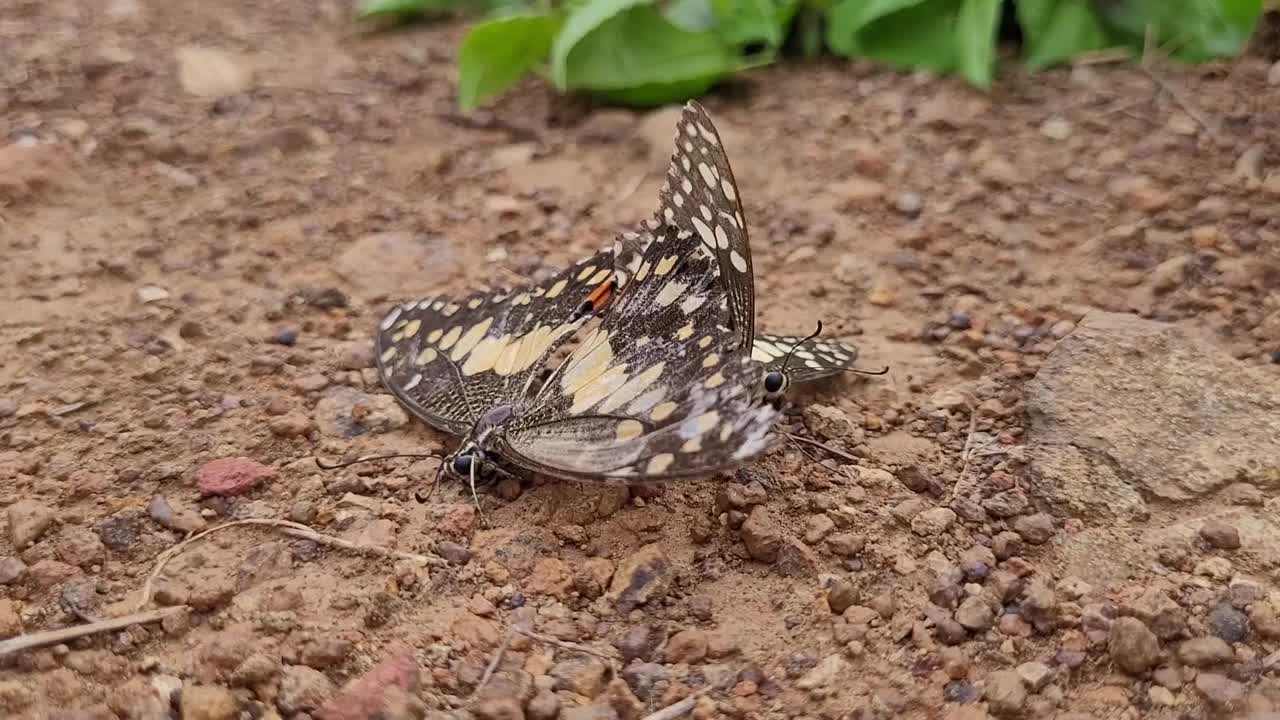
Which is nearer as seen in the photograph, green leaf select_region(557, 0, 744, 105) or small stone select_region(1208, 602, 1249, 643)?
small stone select_region(1208, 602, 1249, 643)

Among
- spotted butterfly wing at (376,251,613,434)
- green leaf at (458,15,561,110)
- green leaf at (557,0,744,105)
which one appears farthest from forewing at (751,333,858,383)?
green leaf at (458,15,561,110)

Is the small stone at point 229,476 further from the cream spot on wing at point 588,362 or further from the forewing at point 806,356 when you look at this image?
the forewing at point 806,356

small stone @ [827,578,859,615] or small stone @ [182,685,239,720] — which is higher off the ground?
small stone @ [182,685,239,720]

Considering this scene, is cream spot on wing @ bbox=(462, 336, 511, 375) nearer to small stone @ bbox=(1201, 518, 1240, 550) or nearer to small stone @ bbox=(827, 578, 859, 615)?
small stone @ bbox=(827, 578, 859, 615)

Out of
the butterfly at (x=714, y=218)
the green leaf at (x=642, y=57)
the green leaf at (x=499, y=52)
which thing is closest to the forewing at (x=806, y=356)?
the butterfly at (x=714, y=218)

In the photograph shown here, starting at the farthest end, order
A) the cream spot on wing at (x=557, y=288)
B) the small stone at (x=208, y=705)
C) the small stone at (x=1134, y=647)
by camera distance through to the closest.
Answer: the cream spot on wing at (x=557, y=288) → the small stone at (x=1134, y=647) → the small stone at (x=208, y=705)

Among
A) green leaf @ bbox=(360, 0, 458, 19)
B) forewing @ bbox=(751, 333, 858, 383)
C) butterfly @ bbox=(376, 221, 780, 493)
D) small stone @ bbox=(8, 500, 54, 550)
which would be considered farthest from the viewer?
green leaf @ bbox=(360, 0, 458, 19)

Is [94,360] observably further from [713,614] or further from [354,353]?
[713,614]
